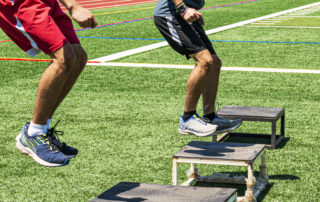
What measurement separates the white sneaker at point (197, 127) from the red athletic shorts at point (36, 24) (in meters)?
1.54

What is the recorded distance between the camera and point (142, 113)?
8.12 metres

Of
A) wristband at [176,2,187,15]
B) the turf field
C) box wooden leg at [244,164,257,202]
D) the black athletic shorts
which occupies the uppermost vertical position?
wristband at [176,2,187,15]

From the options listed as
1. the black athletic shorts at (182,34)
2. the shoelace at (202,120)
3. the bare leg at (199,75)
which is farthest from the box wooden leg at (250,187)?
the black athletic shorts at (182,34)

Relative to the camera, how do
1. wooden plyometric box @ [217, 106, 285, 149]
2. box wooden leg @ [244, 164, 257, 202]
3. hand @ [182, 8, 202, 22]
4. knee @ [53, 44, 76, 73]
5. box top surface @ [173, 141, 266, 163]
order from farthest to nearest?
wooden plyometric box @ [217, 106, 285, 149] → hand @ [182, 8, 202, 22] → box top surface @ [173, 141, 266, 163] → box wooden leg @ [244, 164, 257, 202] → knee @ [53, 44, 76, 73]

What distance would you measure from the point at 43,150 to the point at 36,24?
850 millimetres

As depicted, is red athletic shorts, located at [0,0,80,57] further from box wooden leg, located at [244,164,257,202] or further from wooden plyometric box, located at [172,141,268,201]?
box wooden leg, located at [244,164,257,202]

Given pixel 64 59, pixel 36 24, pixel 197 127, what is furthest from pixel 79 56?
pixel 197 127

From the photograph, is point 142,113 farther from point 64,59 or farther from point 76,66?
point 64,59

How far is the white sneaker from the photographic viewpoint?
18.4 ft

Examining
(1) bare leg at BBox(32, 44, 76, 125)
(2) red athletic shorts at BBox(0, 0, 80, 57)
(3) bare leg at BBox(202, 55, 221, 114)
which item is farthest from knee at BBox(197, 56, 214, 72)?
(1) bare leg at BBox(32, 44, 76, 125)

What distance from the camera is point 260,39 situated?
15.1 metres

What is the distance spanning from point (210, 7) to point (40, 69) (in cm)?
1566

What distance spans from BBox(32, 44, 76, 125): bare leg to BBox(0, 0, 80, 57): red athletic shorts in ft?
0.20

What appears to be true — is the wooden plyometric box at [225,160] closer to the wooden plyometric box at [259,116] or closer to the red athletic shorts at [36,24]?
the wooden plyometric box at [259,116]
